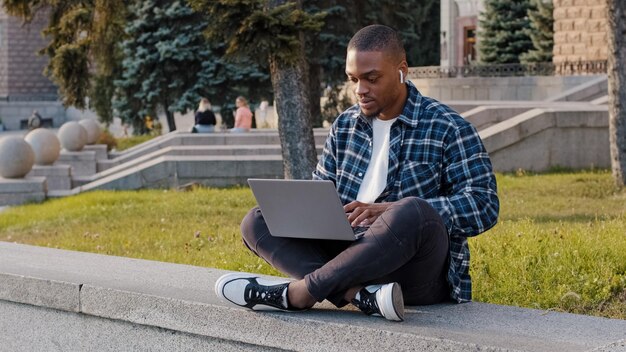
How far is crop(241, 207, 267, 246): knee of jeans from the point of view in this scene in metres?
5.01

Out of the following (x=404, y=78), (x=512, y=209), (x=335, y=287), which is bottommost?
(x=512, y=209)

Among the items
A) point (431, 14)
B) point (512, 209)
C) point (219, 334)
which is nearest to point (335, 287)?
point (219, 334)

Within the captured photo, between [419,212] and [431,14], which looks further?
[431,14]

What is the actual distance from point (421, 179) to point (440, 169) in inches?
3.3

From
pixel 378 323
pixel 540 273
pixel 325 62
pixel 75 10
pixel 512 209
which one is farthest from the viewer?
pixel 325 62

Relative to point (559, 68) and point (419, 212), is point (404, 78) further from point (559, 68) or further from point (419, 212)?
point (559, 68)

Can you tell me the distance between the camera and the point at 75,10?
1429cm

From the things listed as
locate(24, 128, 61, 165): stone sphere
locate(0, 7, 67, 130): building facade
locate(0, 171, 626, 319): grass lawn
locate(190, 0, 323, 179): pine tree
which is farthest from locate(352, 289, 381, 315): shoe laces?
locate(0, 7, 67, 130): building facade

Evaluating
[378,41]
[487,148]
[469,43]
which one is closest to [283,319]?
[378,41]

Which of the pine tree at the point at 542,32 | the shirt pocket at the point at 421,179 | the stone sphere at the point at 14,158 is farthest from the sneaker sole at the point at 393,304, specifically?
the pine tree at the point at 542,32

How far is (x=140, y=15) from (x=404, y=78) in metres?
28.7

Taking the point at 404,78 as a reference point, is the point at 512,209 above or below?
below

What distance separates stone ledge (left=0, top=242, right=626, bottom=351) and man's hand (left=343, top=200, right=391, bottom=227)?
1.15 feet

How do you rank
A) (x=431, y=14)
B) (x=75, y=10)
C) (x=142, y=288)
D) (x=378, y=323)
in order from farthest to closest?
(x=431, y=14) < (x=75, y=10) < (x=142, y=288) < (x=378, y=323)
